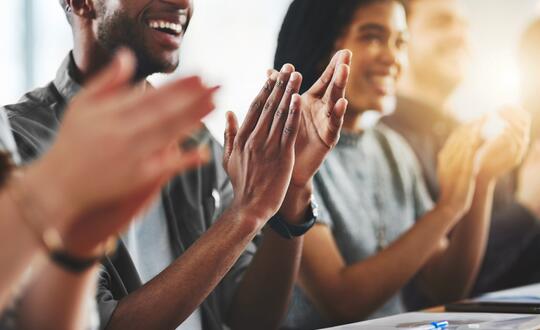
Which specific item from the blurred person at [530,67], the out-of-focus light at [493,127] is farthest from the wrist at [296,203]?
the blurred person at [530,67]

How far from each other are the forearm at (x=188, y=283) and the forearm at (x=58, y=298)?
18.2 inches

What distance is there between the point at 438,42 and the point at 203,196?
124cm

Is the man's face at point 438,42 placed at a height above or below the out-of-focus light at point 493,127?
above

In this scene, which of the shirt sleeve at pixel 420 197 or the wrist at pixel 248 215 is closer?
the wrist at pixel 248 215

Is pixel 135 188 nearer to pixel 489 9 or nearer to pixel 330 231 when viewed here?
pixel 330 231

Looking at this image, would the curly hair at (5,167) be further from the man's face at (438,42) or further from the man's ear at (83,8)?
the man's face at (438,42)

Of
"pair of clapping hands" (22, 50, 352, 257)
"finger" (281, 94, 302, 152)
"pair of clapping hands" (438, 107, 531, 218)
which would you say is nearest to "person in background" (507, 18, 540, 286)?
"pair of clapping hands" (438, 107, 531, 218)

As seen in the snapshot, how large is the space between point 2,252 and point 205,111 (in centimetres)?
22

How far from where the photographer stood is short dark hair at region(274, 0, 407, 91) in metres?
1.87

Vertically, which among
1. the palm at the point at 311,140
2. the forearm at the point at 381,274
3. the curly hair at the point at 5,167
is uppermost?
the curly hair at the point at 5,167

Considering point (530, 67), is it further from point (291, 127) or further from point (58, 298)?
point (58, 298)

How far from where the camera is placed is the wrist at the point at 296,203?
1.40m

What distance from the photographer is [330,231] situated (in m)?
1.91

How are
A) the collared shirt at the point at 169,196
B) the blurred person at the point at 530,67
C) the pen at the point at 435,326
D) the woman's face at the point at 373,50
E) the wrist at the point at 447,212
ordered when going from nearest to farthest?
the collared shirt at the point at 169,196 → the pen at the point at 435,326 → the woman's face at the point at 373,50 → the wrist at the point at 447,212 → the blurred person at the point at 530,67
